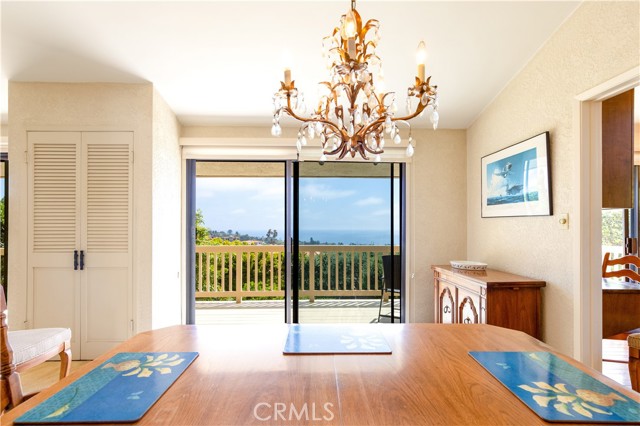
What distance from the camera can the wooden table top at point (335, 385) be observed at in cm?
89

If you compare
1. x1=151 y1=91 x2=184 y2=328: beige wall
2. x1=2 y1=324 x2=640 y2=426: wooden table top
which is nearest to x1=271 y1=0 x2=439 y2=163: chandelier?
x1=2 y1=324 x2=640 y2=426: wooden table top

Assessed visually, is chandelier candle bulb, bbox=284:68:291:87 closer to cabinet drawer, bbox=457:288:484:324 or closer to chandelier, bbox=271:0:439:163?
chandelier, bbox=271:0:439:163

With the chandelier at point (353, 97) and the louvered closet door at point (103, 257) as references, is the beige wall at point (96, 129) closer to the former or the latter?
the louvered closet door at point (103, 257)

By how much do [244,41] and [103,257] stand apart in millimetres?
2104

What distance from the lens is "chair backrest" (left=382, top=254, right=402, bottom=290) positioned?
13.0 feet

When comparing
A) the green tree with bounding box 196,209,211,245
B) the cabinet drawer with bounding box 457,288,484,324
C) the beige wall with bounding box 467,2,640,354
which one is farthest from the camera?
the green tree with bounding box 196,209,211,245

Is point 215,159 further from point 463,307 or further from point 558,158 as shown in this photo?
point 558,158

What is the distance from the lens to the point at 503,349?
1.36 metres

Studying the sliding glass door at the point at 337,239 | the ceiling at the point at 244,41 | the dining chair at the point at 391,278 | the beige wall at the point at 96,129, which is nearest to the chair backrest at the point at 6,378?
the beige wall at the point at 96,129

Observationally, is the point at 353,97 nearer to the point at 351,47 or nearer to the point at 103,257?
the point at 351,47

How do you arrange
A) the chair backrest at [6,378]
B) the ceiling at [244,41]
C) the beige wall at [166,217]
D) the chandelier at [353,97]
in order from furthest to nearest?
the beige wall at [166,217], the ceiling at [244,41], the chair backrest at [6,378], the chandelier at [353,97]

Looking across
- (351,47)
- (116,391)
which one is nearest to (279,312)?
(116,391)

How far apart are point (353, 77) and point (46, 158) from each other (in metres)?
2.89

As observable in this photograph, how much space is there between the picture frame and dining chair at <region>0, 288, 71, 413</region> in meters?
3.28
